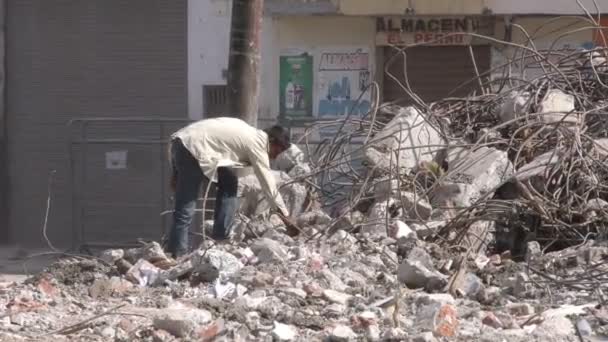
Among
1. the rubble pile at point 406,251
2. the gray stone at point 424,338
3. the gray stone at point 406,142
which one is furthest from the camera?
the gray stone at point 406,142

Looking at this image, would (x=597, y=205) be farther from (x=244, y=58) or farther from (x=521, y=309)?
(x=244, y=58)

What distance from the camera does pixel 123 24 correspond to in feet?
52.4

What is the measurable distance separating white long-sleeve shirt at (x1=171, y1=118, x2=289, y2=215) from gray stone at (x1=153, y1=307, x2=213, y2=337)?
2.19 meters

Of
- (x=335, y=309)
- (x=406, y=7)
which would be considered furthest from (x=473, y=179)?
(x=406, y=7)

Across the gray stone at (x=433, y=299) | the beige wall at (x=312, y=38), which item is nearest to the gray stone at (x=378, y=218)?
the gray stone at (x=433, y=299)

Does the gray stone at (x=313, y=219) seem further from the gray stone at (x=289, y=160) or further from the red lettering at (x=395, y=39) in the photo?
the red lettering at (x=395, y=39)

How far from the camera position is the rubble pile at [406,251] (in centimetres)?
730

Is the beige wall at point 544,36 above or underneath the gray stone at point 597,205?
above

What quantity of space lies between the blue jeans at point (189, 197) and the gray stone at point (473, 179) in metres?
1.56

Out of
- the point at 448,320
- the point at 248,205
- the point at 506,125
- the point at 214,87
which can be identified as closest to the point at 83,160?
the point at 214,87

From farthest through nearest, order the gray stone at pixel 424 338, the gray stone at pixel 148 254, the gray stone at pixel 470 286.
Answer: the gray stone at pixel 148 254 < the gray stone at pixel 470 286 < the gray stone at pixel 424 338

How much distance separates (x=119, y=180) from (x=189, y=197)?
19.7ft

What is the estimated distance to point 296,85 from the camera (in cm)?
1527

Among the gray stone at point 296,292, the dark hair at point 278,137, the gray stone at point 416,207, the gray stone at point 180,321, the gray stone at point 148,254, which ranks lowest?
the gray stone at point 148,254
